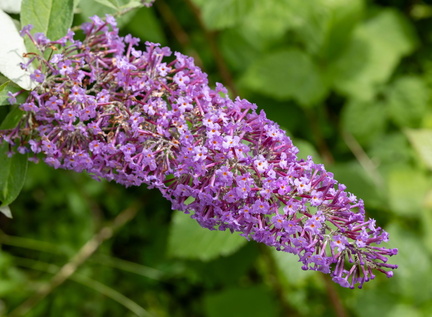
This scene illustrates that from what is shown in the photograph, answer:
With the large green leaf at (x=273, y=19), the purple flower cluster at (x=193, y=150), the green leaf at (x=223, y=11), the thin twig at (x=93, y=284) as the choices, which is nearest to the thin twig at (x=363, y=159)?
the large green leaf at (x=273, y=19)

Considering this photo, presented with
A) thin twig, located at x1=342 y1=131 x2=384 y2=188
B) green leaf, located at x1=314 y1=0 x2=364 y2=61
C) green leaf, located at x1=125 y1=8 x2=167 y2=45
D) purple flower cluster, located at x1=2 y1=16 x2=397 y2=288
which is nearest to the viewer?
purple flower cluster, located at x1=2 y1=16 x2=397 y2=288

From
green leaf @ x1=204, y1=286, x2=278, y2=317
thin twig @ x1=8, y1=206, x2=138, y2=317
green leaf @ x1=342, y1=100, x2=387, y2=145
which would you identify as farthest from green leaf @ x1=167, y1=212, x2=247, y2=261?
green leaf @ x1=342, y1=100, x2=387, y2=145

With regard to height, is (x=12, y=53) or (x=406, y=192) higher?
(x=12, y=53)

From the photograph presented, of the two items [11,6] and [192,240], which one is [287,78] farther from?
[11,6]

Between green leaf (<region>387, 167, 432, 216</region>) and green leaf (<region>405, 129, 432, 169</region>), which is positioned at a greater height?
green leaf (<region>405, 129, 432, 169</region>)

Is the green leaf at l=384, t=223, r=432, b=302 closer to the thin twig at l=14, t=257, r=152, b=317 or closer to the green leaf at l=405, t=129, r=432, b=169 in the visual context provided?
the green leaf at l=405, t=129, r=432, b=169

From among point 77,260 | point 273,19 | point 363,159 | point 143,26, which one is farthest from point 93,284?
point 273,19
